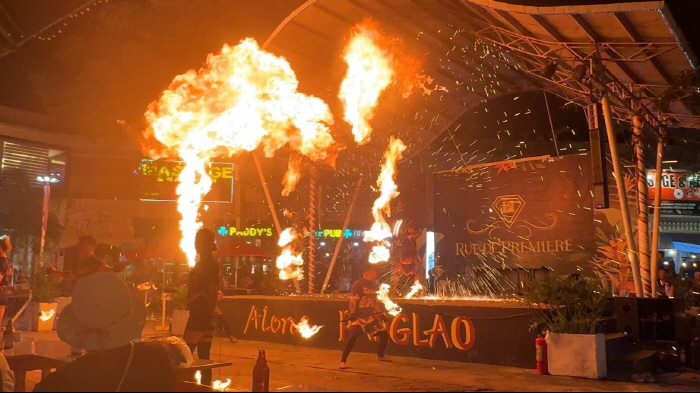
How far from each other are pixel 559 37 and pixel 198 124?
697 cm

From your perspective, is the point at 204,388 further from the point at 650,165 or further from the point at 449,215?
the point at 650,165

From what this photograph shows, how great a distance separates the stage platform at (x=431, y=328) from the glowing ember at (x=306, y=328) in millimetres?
99

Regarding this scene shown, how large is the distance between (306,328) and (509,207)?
7.35 metres

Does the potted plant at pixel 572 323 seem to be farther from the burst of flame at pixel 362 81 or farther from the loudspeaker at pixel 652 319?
the burst of flame at pixel 362 81

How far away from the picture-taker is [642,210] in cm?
1197

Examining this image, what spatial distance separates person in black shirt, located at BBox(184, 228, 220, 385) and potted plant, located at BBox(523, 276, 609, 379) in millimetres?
4972

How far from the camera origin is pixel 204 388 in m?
5.08

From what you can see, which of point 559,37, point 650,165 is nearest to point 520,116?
point 650,165

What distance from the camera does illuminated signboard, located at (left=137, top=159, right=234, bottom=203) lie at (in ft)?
78.6

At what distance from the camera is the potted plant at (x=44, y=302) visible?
16656 millimetres

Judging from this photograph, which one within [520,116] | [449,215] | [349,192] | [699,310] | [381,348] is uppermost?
[520,116]

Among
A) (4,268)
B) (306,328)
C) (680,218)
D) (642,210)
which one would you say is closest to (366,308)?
(306,328)

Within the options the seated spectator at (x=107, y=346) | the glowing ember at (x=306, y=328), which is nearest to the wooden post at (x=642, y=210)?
the glowing ember at (x=306, y=328)

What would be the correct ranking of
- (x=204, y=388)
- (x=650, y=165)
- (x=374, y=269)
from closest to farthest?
(x=204, y=388), (x=374, y=269), (x=650, y=165)
